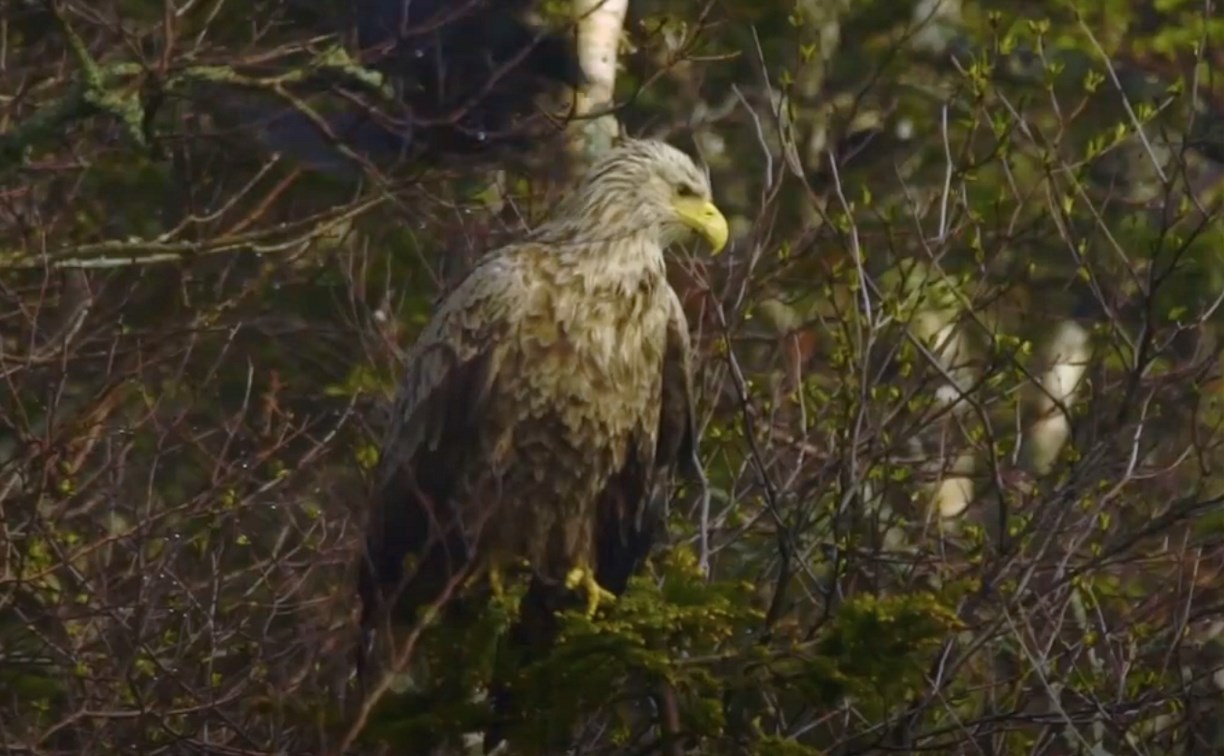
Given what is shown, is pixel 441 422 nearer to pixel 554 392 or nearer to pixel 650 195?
pixel 554 392

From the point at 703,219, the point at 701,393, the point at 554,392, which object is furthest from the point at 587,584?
the point at 703,219

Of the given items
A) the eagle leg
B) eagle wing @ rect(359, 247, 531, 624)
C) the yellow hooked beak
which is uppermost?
the yellow hooked beak

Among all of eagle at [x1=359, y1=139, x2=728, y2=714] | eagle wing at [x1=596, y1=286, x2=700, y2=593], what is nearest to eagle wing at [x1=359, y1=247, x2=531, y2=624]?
eagle at [x1=359, y1=139, x2=728, y2=714]

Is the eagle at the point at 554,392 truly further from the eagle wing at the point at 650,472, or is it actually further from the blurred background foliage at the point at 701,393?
the blurred background foliage at the point at 701,393

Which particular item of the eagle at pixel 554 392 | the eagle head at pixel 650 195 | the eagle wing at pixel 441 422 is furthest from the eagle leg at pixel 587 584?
the eagle head at pixel 650 195

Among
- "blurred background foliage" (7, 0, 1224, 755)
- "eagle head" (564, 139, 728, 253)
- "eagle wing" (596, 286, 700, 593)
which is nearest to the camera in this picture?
"blurred background foliage" (7, 0, 1224, 755)

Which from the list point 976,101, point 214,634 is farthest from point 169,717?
point 976,101

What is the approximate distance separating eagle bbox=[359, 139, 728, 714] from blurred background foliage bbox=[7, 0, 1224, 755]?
22 cm

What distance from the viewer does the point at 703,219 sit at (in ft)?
25.6

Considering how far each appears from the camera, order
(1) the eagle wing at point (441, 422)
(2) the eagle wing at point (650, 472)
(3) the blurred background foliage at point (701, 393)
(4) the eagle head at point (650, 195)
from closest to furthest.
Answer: (3) the blurred background foliage at point (701, 393)
(1) the eagle wing at point (441, 422)
(4) the eagle head at point (650, 195)
(2) the eagle wing at point (650, 472)

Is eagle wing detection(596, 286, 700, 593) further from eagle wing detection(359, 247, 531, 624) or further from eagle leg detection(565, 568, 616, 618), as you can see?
eagle wing detection(359, 247, 531, 624)

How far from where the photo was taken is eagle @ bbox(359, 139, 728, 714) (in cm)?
761

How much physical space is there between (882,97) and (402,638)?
602cm

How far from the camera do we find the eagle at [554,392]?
7.61 metres
